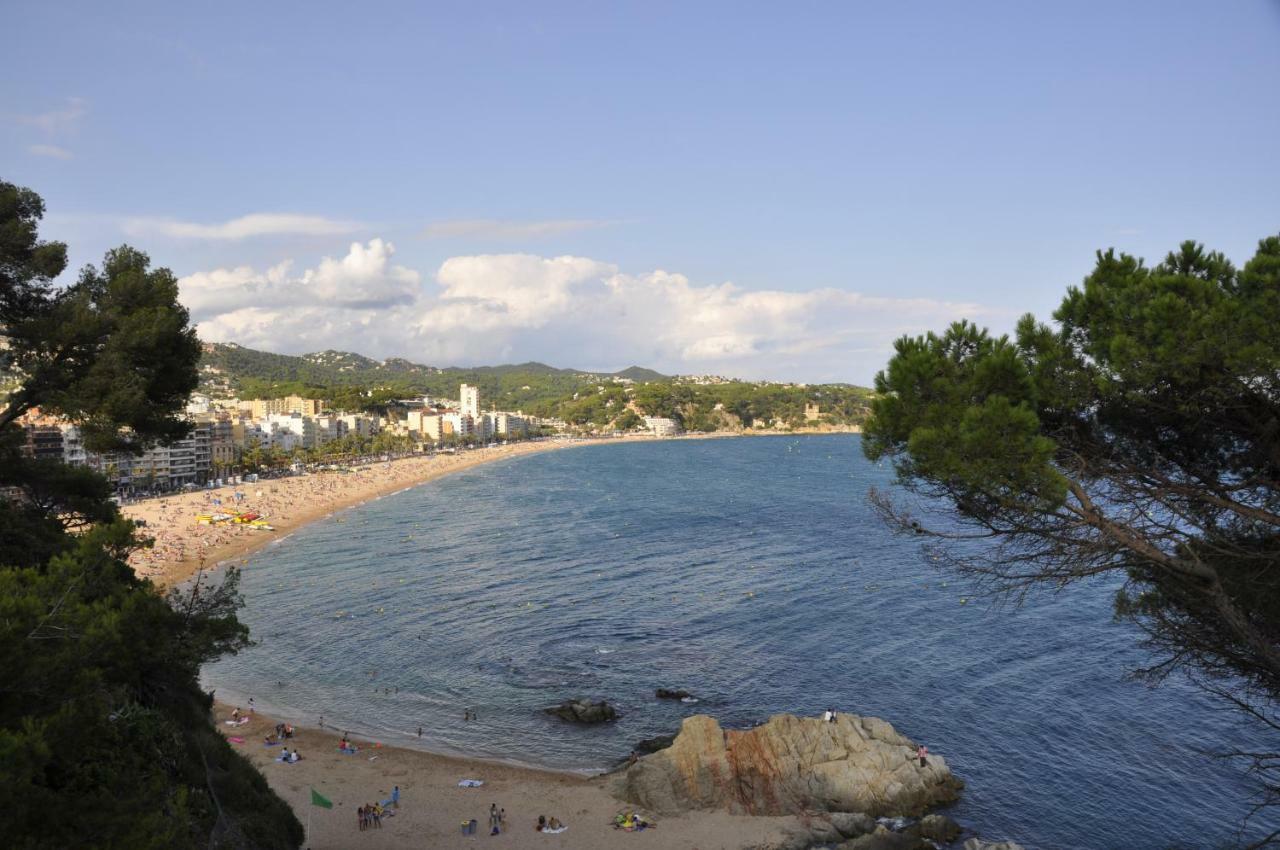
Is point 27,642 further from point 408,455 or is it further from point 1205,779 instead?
point 408,455

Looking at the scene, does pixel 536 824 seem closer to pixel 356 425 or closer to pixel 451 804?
pixel 451 804

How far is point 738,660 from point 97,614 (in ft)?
78.3

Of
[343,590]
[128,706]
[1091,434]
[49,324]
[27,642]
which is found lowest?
[343,590]

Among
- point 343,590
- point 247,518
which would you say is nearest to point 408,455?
point 247,518

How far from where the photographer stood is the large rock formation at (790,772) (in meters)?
18.1

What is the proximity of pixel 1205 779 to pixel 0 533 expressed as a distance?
25.3 meters

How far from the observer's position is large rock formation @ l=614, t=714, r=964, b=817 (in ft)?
59.5

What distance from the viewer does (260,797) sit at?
1420cm

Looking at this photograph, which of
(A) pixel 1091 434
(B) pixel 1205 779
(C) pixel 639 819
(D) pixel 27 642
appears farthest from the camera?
(B) pixel 1205 779

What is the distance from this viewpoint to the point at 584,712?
23.8m

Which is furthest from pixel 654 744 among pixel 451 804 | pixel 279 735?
pixel 279 735

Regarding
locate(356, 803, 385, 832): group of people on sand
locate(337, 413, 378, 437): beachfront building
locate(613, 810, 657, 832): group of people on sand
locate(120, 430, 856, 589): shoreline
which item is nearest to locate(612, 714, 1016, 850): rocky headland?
locate(613, 810, 657, 832): group of people on sand

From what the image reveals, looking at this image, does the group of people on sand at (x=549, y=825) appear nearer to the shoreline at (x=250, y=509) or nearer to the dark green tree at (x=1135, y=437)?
the dark green tree at (x=1135, y=437)

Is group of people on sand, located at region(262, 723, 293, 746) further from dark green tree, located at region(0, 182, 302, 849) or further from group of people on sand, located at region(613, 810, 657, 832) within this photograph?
group of people on sand, located at region(613, 810, 657, 832)
